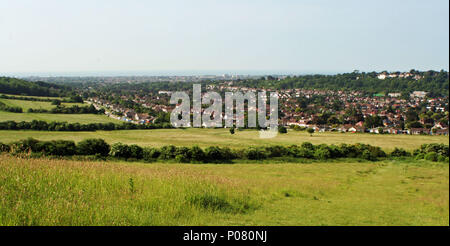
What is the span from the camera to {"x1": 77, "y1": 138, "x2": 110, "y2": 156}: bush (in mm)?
27566

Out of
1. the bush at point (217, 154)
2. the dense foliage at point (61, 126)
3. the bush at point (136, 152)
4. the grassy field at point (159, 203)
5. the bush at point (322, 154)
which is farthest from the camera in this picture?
the bush at point (322, 154)

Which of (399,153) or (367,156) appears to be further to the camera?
(399,153)

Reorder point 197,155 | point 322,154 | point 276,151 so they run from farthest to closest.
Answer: point 276,151
point 322,154
point 197,155

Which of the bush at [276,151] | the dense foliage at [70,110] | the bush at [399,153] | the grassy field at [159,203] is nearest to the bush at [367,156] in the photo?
the bush at [399,153]

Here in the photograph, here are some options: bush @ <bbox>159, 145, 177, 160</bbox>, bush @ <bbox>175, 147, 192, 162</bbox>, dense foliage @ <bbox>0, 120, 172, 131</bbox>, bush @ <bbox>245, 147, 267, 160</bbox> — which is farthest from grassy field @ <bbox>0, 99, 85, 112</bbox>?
Answer: bush @ <bbox>245, 147, 267, 160</bbox>

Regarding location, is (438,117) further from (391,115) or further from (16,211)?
(16,211)

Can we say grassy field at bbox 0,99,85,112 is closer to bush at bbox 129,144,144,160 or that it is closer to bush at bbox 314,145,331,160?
bush at bbox 129,144,144,160

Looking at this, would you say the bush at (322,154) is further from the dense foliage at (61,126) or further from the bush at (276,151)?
the dense foliage at (61,126)

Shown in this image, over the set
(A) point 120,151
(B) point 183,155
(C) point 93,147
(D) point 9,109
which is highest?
(D) point 9,109

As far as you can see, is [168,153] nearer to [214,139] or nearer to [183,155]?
[183,155]

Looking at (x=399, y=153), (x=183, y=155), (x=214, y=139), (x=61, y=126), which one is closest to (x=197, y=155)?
(x=183, y=155)

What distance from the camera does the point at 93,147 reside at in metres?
28.8

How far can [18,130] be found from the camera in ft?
102

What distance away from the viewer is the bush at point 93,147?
27566 millimetres
